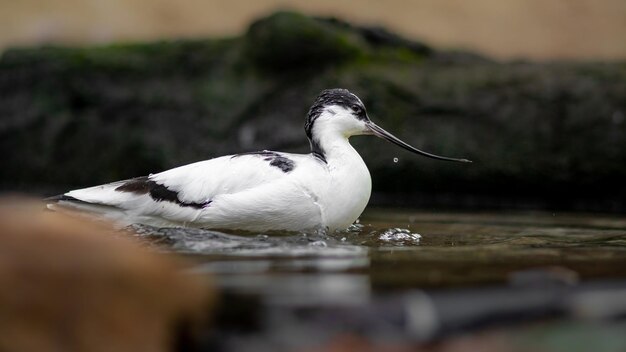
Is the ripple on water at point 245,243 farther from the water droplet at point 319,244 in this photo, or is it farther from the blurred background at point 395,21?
the blurred background at point 395,21

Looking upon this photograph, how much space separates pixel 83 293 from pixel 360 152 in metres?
6.54

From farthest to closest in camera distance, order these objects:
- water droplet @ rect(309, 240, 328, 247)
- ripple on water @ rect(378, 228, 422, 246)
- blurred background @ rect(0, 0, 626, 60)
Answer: blurred background @ rect(0, 0, 626, 60), ripple on water @ rect(378, 228, 422, 246), water droplet @ rect(309, 240, 328, 247)

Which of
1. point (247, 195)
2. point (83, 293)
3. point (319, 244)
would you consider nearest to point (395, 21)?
point (247, 195)

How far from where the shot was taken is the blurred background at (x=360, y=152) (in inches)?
112

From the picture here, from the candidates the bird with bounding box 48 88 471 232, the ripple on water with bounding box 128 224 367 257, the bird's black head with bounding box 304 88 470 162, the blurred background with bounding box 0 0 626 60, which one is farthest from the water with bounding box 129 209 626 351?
the blurred background with bounding box 0 0 626 60

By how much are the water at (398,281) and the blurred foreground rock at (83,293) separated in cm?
19

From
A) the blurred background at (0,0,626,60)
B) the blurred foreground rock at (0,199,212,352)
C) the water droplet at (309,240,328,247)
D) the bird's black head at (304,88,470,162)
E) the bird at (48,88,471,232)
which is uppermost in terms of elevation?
the blurred background at (0,0,626,60)

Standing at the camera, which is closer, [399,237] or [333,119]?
[399,237]

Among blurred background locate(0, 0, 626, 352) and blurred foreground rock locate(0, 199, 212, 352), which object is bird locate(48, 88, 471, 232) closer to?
blurred background locate(0, 0, 626, 352)

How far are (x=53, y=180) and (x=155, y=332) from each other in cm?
791

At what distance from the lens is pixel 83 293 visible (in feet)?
8.97

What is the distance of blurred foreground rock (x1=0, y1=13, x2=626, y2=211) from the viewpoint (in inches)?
352

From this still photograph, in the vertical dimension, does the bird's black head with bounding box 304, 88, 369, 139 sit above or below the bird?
above

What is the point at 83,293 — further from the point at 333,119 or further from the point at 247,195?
the point at 333,119
